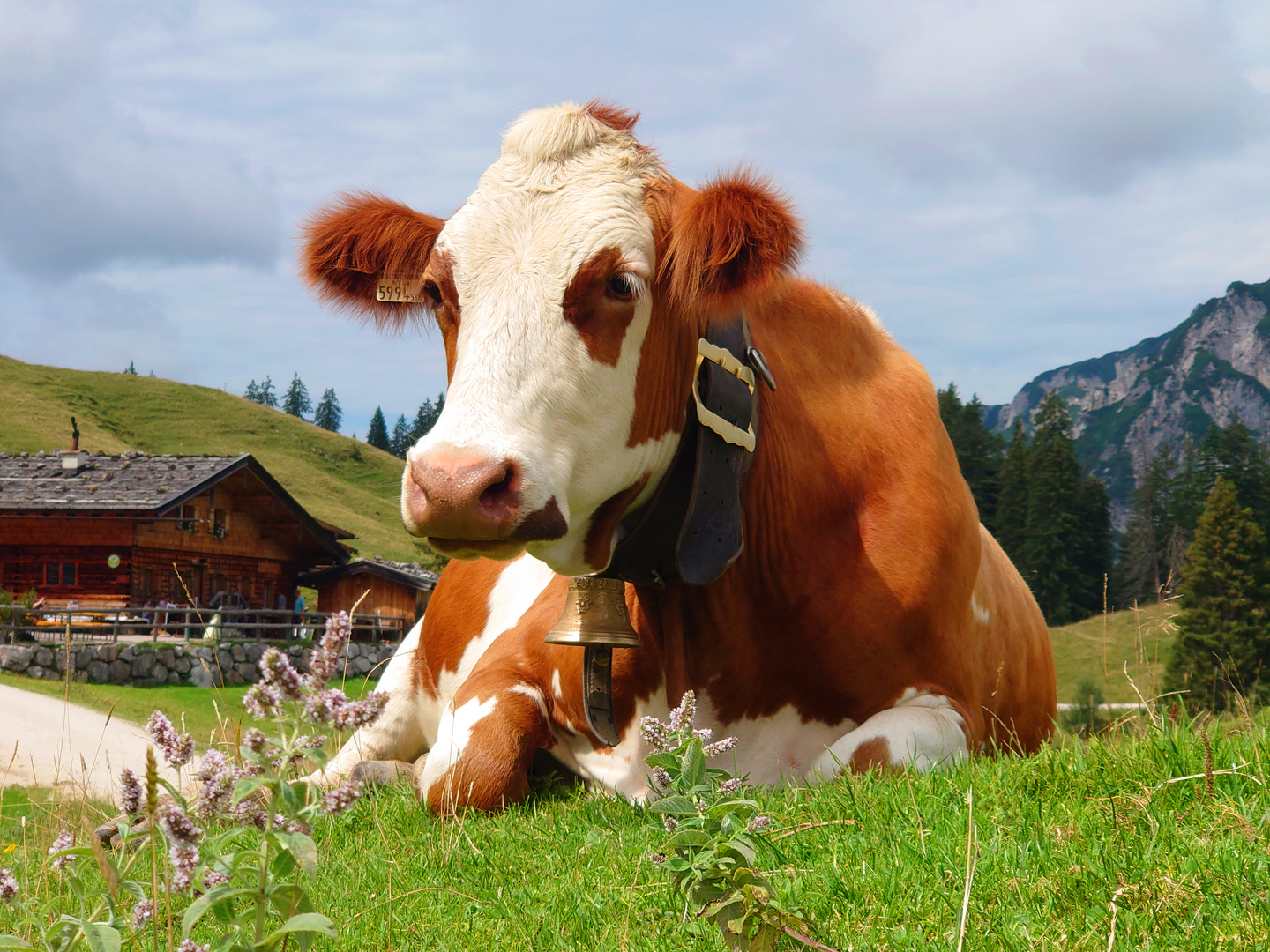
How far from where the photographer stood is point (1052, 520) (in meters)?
66.4

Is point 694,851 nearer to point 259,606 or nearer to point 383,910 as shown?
point 383,910

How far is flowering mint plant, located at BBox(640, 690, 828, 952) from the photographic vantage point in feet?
5.62

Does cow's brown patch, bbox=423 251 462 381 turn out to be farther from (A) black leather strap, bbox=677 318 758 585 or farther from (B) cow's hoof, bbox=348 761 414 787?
(B) cow's hoof, bbox=348 761 414 787

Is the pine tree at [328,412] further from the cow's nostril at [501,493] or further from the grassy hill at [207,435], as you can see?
the cow's nostril at [501,493]

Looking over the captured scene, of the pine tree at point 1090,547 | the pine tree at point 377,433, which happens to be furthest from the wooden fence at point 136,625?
the pine tree at point 377,433

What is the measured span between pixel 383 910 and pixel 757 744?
1550mm

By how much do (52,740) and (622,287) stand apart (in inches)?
786

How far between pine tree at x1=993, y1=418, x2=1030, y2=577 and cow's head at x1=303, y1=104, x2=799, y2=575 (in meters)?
69.1

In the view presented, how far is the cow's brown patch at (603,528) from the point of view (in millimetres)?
A: 3164

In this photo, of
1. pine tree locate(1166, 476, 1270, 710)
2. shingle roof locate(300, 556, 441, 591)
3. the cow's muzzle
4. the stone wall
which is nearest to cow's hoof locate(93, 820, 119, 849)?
the cow's muzzle

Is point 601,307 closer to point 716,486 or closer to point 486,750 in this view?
point 716,486

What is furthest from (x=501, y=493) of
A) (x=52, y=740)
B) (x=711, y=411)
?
(x=52, y=740)

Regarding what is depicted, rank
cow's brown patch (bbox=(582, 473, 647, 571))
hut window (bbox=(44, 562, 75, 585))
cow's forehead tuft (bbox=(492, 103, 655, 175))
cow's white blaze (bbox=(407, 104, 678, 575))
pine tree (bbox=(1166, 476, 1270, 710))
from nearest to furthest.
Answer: cow's white blaze (bbox=(407, 104, 678, 575))
cow's brown patch (bbox=(582, 473, 647, 571))
cow's forehead tuft (bbox=(492, 103, 655, 175))
hut window (bbox=(44, 562, 75, 585))
pine tree (bbox=(1166, 476, 1270, 710))

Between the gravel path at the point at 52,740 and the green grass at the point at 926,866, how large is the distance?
1307cm
